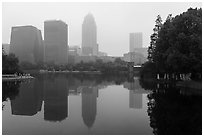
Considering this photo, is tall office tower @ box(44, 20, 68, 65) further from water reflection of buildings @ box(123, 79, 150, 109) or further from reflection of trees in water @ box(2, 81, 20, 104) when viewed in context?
water reflection of buildings @ box(123, 79, 150, 109)

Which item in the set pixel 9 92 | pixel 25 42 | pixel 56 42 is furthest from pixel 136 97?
pixel 56 42

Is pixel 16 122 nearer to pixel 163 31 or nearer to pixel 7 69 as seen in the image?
pixel 163 31

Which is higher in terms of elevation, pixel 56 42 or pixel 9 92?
pixel 56 42

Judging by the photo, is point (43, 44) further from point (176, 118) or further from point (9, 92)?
point (176, 118)

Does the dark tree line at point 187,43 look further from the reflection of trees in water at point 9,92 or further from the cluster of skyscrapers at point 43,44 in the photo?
the cluster of skyscrapers at point 43,44

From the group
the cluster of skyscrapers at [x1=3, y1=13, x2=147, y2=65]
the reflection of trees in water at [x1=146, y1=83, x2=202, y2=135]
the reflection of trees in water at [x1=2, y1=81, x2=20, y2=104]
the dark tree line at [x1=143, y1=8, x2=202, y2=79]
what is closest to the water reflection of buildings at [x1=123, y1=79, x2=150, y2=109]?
the reflection of trees in water at [x1=146, y1=83, x2=202, y2=135]

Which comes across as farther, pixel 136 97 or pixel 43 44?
pixel 43 44

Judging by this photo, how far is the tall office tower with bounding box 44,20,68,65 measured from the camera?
496 feet

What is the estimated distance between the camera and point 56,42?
15225 centimetres

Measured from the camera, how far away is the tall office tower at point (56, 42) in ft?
496

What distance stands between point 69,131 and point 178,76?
95.2 feet

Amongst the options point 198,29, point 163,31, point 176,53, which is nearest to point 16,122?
point 176,53

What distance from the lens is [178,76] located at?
3628cm

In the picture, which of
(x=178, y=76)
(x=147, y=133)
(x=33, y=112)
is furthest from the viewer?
(x=178, y=76)
